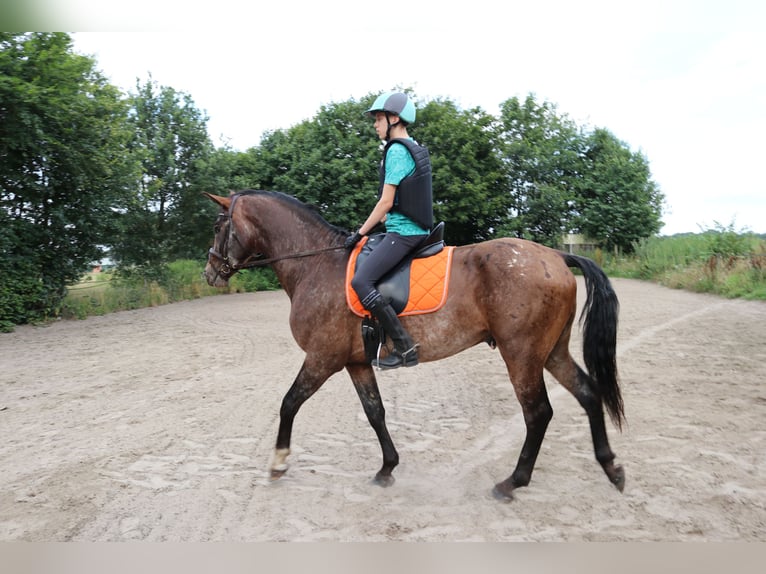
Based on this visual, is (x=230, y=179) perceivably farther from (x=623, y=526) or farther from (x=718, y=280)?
(x=623, y=526)

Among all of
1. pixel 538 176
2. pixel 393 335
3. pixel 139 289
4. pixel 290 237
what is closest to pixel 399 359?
pixel 393 335

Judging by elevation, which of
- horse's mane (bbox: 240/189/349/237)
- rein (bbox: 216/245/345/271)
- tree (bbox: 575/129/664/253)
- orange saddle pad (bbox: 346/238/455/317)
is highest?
tree (bbox: 575/129/664/253)

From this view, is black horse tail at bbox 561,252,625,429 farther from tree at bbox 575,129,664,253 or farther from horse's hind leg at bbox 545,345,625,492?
tree at bbox 575,129,664,253

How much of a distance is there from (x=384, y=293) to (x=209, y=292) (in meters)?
17.5

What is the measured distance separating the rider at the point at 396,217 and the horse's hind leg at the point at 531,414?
863mm

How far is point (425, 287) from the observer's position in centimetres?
418

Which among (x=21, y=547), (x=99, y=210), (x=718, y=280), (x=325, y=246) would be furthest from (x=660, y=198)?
(x=21, y=547)

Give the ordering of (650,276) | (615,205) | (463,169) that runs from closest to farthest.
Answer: (650,276)
(463,169)
(615,205)

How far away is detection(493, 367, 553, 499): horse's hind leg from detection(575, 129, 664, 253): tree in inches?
1062

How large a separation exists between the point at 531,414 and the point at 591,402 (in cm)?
58

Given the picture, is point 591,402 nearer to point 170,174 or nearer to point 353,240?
point 353,240

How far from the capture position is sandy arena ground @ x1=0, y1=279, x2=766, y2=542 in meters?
3.54

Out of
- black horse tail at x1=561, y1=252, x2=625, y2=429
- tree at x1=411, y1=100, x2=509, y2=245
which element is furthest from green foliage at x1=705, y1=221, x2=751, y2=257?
black horse tail at x1=561, y1=252, x2=625, y2=429

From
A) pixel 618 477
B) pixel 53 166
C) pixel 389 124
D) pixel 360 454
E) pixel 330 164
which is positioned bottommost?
pixel 360 454
